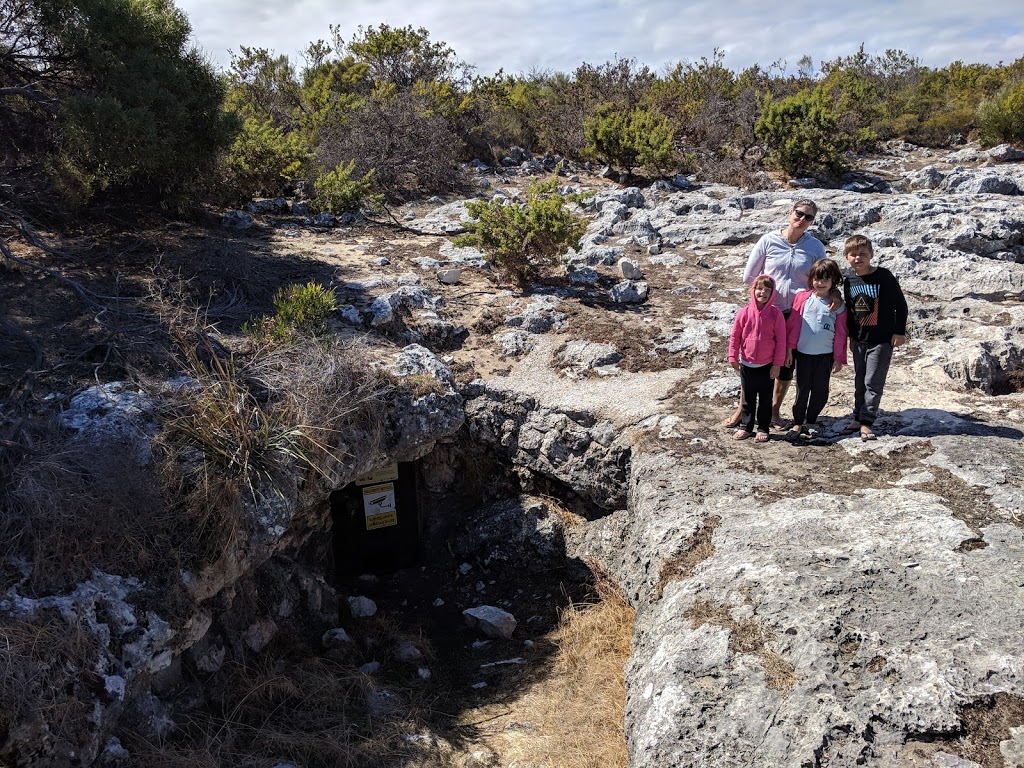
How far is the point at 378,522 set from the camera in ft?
22.0

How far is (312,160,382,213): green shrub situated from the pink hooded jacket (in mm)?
7650

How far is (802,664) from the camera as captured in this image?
10.1 feet

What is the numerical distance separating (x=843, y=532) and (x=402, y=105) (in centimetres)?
1352

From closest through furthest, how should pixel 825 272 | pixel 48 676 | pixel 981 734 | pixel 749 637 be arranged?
pixel 981 734
pixel 749 637
pixel 48 676
pixel 825 272

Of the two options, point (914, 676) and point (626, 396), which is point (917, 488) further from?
point (626, 396)

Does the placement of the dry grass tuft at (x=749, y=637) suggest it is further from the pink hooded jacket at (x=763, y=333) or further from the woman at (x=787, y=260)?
the woman at (x=787, y=260)

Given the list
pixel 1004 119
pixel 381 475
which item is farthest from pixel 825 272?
pixel 1004 119

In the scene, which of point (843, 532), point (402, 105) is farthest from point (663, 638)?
point (402, 105)

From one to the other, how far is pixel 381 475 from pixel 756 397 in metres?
3.36

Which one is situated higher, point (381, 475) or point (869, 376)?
point (869, 376)

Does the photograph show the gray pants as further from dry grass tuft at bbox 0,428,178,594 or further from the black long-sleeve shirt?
dry grass tuft at bbox 0,428,178,594

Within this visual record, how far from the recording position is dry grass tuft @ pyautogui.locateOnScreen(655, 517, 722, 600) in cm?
407

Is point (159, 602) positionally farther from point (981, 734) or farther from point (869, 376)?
point (869, 376)

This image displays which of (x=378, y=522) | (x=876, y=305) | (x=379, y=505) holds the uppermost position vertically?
(x=876, y=305)
